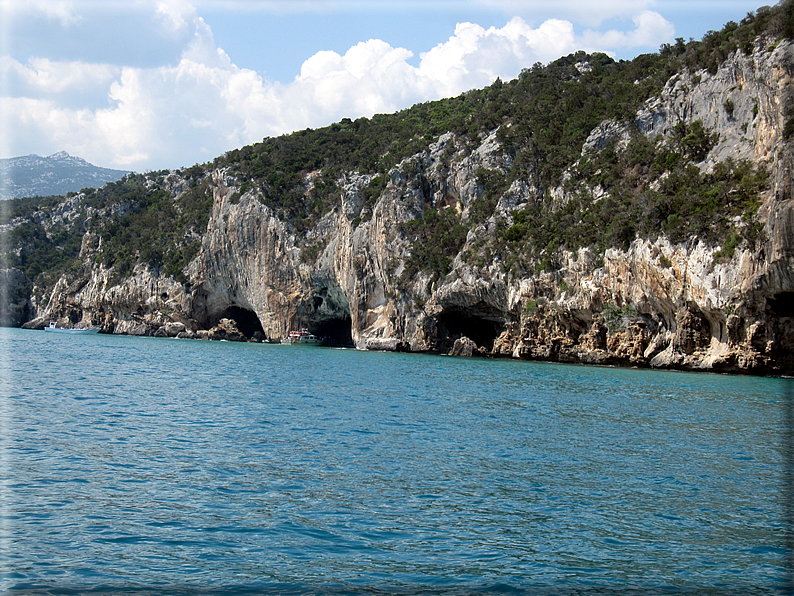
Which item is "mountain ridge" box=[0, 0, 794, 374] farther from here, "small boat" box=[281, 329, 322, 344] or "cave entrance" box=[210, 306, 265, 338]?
"small boat" box=[281, 329, 322, 344]

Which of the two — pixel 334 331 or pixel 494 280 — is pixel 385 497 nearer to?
pixel 494 280

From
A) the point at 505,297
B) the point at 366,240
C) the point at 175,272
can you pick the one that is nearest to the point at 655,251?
the point at 505,297

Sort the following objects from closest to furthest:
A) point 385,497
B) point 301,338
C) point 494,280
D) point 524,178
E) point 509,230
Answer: point 385,497
point 494,280
point 509,230
point 524,178
point 301,338

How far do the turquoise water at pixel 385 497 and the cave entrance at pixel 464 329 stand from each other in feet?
132

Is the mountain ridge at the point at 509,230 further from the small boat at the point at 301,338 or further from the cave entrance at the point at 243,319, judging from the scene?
the small boat at the point at 301,338

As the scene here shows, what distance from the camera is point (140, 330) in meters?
88.7

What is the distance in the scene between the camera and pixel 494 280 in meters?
54.0

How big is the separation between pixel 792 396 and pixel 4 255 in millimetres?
125414

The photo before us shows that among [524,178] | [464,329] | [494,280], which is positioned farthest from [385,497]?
[464,329]

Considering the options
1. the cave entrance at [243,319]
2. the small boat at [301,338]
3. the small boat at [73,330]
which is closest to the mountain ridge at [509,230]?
the cave entrance at [243,319]

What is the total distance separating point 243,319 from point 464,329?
138 feet

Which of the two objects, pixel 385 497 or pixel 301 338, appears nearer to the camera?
pixel 385 497

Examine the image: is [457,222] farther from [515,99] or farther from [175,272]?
[175,272]

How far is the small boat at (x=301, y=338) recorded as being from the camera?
254 ft
